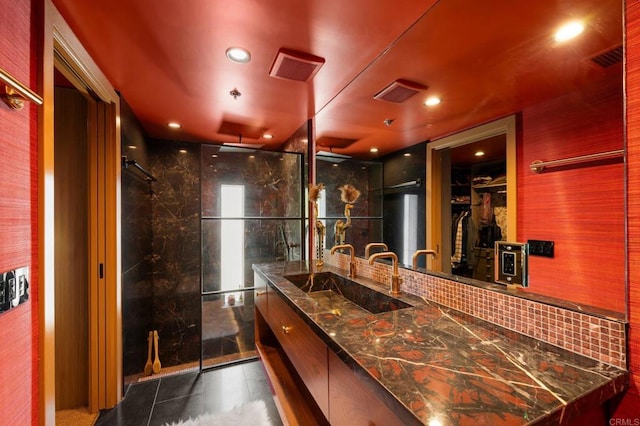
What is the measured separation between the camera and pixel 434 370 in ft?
2.23

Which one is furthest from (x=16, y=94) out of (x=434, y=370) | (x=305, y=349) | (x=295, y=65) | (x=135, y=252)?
(x=135, y=252)

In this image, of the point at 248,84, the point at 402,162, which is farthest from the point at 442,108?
the point at 248,84

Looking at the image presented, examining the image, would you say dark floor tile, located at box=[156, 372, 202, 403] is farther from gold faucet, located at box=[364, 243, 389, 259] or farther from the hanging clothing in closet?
the hanging clothing in closet

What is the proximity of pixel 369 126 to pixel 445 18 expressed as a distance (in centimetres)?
79

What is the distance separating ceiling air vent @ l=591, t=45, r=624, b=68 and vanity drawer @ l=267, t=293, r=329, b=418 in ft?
4.01

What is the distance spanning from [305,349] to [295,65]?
145 cm

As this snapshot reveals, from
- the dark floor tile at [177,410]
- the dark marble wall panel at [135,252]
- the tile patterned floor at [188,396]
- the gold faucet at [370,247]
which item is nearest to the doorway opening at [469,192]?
the gold faucet at [370,247]

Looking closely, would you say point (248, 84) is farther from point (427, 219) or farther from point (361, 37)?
point (427, 219)

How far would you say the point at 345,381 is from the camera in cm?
82

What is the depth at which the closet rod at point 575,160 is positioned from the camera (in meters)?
0.72

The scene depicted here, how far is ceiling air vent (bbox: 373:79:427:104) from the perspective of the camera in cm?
143

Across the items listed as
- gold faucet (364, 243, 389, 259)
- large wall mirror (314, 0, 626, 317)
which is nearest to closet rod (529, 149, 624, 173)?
large wall mirror (314, 0, 626, 317)

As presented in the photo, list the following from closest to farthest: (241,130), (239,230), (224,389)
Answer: (224,389)
(241,130)
(239,230)

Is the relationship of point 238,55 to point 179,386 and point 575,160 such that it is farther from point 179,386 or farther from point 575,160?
point 179,386
